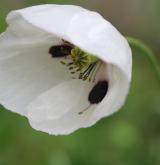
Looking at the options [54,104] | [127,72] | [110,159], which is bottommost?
[110,159]

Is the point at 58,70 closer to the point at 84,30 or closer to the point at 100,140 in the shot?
the point at 84,30

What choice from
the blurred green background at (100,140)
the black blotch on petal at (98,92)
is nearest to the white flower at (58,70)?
the black blotch on petal at (98,92)

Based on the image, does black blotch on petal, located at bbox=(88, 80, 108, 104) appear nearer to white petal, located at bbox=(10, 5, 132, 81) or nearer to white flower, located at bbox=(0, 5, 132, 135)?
white flower, located at bbox=(0, 5, 132, 135)

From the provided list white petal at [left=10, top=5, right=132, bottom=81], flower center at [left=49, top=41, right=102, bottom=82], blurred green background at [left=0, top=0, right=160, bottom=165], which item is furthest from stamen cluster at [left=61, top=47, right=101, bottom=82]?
blurred green background at [left=0, top=0, right=160, bottom=165]

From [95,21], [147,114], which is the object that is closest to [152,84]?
[147,114]

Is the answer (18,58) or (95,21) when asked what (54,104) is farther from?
(95,21)

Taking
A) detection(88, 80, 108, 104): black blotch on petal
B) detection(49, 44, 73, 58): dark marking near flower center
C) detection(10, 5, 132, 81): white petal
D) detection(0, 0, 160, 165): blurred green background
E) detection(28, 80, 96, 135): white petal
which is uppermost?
detection(10, 5, 132, 81): white petal

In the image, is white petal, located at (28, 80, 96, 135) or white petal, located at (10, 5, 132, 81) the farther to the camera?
white petal, located at (28, 80, 96, 135)

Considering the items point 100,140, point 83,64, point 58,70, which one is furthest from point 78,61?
point 100,140
